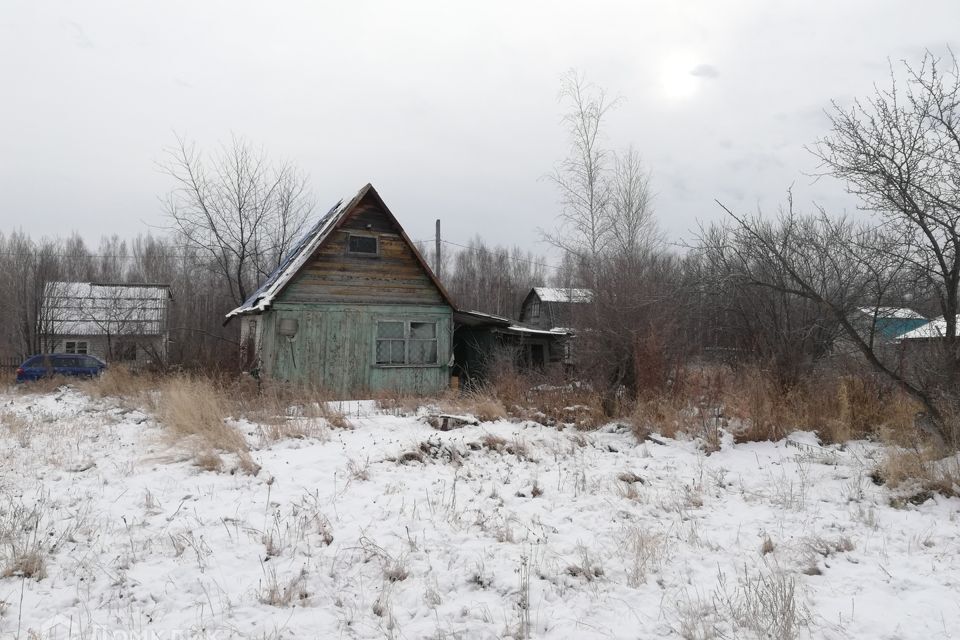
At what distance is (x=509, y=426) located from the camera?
9414mm

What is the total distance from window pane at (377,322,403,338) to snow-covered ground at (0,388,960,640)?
24.5ft

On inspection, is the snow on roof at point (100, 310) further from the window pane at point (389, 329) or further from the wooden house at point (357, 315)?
the window pane at point (389, 329)

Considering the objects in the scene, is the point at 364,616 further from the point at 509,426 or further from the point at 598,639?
the point at 509,426

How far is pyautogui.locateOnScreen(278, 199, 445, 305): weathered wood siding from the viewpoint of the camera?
47.4 feet

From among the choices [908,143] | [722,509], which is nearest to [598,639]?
[722,509]

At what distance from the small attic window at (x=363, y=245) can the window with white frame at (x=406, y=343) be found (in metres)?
1.85

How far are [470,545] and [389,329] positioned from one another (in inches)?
430

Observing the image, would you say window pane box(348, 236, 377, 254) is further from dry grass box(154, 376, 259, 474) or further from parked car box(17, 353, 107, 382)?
parked car box(17, 353, 107, 382)

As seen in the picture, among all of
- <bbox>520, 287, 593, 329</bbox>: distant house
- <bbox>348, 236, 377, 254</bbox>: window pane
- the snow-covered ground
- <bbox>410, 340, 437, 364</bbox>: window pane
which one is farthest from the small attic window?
<bbox>520, 287, 593, 329</bbox>: distant house

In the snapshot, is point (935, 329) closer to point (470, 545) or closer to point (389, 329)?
point (470, 545)

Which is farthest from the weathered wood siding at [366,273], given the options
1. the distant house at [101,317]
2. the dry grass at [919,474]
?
the distant house at [101,317]

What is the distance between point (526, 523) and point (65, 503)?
4.43 m

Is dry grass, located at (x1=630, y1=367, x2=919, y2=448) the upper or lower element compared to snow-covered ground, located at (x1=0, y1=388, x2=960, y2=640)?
upper

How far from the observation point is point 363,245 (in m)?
15.1
